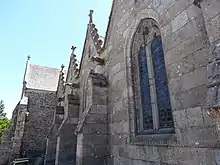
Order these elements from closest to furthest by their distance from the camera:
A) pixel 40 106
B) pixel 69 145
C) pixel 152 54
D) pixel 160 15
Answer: pixel 160 15
pixel 152 54
pixel 69 145
pixel 40 106

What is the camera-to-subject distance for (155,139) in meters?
3.71

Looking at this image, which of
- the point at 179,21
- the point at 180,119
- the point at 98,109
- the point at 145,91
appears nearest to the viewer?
the point at 180,119

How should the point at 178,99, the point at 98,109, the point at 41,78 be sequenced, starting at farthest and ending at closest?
the point at 41,78 < the point at 98,109 < the point at 178,99

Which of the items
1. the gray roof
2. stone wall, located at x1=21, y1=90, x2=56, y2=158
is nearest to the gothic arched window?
stone wall, located at x1=21, y1=90, x2=56, y2=158

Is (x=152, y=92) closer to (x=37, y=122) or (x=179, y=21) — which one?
(x=179, y=21)

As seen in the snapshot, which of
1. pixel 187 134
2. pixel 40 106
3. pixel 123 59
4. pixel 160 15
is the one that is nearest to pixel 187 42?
pixel 160 15

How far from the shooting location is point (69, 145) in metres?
7.80

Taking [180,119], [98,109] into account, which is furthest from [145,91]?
[98,109]

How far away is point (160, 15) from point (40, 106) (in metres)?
17.3

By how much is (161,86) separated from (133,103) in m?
1.09

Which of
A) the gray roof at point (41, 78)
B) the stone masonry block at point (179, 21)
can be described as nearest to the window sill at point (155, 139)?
the stone masonry block at point (179, 21)

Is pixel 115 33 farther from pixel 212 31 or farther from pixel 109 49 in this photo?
pixel 212 31

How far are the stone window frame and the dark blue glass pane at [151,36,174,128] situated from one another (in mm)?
380

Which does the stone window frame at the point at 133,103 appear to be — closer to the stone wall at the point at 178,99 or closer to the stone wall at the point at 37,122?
the stone wall at the point at 178,99
